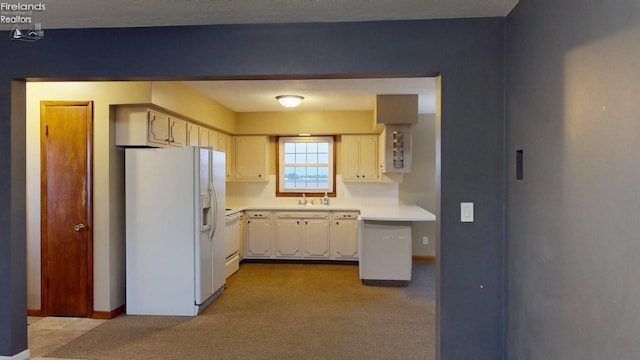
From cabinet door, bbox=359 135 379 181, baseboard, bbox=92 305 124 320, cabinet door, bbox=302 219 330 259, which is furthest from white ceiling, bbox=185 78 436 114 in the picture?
baseboard, bbox=92 305 124 320

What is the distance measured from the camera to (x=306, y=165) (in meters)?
6.43

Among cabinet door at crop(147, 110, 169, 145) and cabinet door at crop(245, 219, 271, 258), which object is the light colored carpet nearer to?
cabinet door at crop(245, 219, 271, 258)

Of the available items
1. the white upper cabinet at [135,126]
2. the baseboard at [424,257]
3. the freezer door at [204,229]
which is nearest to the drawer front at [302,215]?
the baseboard at [424,257]

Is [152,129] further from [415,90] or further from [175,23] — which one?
[415,90]

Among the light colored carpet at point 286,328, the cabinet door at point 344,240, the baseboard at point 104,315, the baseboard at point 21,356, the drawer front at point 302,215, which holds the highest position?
the drawer front at point 302,215

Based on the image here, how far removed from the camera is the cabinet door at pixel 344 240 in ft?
18.8

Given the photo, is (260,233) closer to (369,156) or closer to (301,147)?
(301,147)

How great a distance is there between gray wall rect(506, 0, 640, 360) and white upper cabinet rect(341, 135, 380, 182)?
377 cm

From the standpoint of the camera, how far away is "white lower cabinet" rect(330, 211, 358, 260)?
5.73 m

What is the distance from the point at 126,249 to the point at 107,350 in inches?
41.4

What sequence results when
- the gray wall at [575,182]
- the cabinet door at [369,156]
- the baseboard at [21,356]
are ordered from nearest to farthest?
the gray wall at [575,182] → the baseboard at [21,356] → the cabinet door at [369,156]

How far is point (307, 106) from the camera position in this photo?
5602 millimetres

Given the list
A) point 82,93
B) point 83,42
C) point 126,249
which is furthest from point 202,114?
point 83,42

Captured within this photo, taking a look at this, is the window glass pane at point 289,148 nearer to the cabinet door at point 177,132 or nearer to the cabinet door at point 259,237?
the cabinet door at point 259,237
